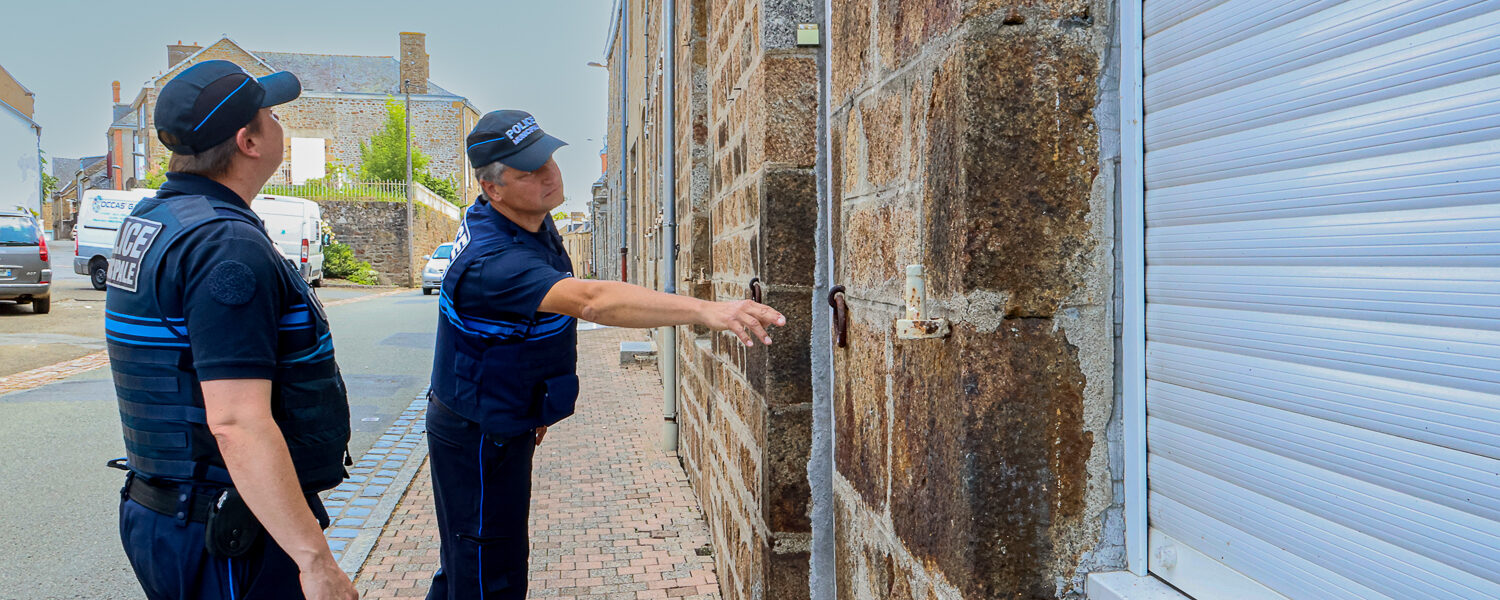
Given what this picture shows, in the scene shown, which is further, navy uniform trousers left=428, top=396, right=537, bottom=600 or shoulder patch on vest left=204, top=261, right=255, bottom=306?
navy uniform trousers left=428, top=396, right=537, bottom=600

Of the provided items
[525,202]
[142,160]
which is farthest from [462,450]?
[142,160]

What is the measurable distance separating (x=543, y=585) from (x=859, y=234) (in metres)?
2.82

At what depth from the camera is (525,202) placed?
322 centimetres

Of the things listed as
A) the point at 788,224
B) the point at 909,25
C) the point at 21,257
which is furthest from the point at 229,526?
the point at 21,257

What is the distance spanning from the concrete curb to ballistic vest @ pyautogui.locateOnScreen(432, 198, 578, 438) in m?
1.33

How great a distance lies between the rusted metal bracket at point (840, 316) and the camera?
7.22ft

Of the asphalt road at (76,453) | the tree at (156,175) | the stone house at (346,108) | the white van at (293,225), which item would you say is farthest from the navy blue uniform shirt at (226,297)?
the stone house at (346,108)

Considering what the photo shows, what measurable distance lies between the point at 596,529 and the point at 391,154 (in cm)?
4412

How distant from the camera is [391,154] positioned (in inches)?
1799

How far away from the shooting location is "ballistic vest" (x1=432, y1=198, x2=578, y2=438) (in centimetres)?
308

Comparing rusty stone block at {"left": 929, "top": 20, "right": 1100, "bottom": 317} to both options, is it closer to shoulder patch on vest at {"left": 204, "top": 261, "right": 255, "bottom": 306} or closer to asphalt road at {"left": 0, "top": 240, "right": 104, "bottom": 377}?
shoulder patch on vest at {"left": 204, "top": 261, "right": 255, "bottom": 306}

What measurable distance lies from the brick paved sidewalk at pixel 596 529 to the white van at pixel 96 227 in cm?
1886

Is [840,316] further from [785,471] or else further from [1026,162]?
[785,471]

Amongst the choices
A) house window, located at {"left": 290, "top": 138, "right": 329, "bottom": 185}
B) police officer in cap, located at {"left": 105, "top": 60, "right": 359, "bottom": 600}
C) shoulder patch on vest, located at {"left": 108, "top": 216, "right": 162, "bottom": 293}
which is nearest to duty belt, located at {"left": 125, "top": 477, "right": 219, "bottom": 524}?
police officer in cap, located at {"left": 105, "top": 60, "right": 359, "bottom": 600}
